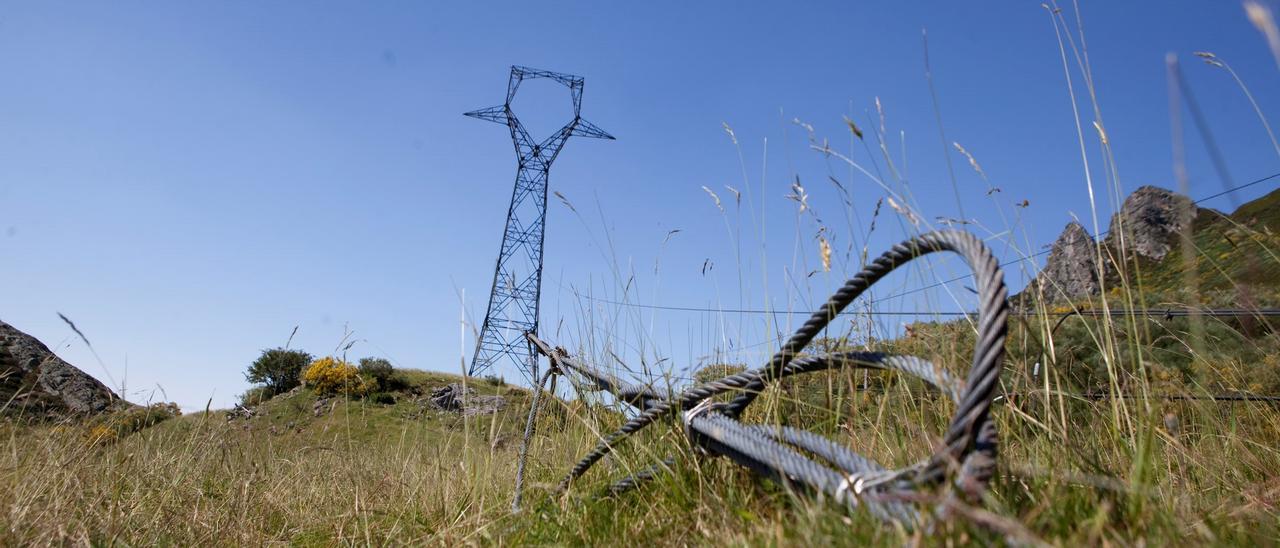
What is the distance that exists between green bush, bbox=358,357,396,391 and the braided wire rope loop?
21.0 m

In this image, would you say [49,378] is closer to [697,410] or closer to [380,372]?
[697,410]

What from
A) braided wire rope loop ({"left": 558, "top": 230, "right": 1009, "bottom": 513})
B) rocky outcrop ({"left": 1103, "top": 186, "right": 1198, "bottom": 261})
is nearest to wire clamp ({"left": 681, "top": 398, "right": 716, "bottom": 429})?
braided wire rope loop ({"left": 558, "top": 230, "right": 1009, "bottom": 513})

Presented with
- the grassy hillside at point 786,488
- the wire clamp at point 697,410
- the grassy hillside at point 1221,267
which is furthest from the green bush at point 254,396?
the grassy hillside at point 1221,267

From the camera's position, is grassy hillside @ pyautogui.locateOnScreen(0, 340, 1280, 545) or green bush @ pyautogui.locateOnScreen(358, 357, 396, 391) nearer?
grassy hillside @ pyautogui.locateOnScreen(0, 340, 1280, 545)

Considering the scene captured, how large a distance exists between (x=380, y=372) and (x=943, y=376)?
2277 centimetres

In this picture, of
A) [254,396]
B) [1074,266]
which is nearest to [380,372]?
[254,396]

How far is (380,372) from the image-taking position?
72.1 ft

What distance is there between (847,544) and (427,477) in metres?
1.76

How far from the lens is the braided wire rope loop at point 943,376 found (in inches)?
29.9

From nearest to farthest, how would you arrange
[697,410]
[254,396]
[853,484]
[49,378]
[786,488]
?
[853,484] < [786,488] < [697,410] < [254,396] < [49,378]

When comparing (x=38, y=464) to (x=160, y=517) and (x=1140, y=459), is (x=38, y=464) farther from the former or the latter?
(x=1140, y=459)

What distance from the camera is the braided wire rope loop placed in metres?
0.76

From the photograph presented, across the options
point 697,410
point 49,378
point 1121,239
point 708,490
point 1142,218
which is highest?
point 49,378

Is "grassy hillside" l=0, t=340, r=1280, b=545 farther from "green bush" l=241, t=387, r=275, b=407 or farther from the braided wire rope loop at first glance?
"green bush" l=241, t=387, r=275, b=407
